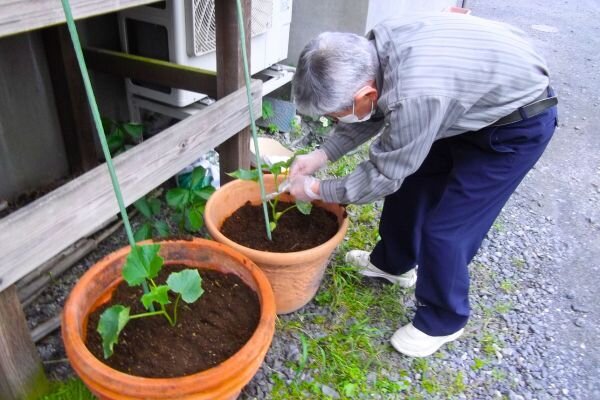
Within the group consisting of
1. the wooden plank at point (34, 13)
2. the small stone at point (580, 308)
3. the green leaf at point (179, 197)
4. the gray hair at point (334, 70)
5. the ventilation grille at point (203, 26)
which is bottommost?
the small stone at point (580, 308)

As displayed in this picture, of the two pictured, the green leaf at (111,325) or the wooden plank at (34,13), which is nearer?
the wooden plank at (34,13)

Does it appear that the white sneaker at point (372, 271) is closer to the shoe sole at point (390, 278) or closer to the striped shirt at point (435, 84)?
the shoe sole at point (390, 278)

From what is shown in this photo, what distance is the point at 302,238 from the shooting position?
73.2 inches

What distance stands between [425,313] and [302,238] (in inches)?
21.3

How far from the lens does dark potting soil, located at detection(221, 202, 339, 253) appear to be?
182 cm

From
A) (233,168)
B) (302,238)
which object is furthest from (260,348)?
(233,168)

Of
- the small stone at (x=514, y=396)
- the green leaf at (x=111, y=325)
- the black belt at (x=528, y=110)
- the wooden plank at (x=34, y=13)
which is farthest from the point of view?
the small stone at (x=514, y=396)

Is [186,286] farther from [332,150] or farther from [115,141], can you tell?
[115,141]

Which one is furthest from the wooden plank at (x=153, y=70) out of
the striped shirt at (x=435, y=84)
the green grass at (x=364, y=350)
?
the green grass at (x=364, y=350)

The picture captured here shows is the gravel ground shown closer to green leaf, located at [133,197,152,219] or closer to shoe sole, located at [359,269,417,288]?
shoe sole, located at [359,269,417,288]

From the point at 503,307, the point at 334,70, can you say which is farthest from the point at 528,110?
the point at 503,307

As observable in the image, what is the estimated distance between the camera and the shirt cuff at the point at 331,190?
61.5 inches

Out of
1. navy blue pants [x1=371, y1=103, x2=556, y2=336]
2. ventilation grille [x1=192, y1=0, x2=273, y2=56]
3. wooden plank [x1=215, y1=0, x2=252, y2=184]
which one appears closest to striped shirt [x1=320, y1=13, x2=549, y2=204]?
navy blue pants [x1=371, y1=103, x2=556, y2=336]

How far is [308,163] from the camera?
5.96 feet
